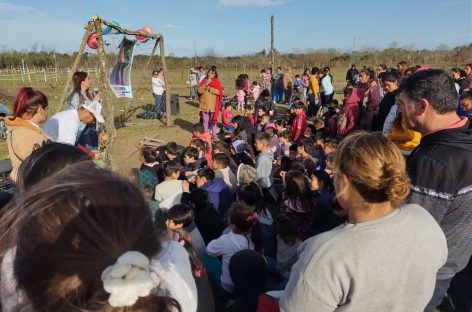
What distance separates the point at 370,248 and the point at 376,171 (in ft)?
0.95

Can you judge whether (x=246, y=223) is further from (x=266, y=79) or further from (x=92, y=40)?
(x=266, y=79)

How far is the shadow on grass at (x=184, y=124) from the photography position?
11058mm

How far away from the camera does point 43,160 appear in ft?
5.71

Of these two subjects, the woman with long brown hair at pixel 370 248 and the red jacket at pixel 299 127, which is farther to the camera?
the red jacket at pixel 299 127

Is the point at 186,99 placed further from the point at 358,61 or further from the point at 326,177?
the point at 358,61

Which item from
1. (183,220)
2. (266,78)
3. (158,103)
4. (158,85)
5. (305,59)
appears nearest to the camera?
(183,220)

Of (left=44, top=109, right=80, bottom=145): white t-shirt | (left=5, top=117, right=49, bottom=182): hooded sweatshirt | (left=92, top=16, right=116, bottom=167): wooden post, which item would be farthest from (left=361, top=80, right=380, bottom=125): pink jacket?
(left=5, top=117, right=49, bottom=182): hooded sweatshirt

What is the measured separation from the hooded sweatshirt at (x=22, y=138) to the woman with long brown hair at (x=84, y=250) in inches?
90.9

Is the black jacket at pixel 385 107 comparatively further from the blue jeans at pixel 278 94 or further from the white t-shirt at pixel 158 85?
the blue jeans at pixel 278 94

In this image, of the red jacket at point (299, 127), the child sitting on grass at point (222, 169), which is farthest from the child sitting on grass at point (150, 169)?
the red jacket at point (299, 127)

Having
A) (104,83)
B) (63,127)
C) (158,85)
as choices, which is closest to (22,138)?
(63,127)

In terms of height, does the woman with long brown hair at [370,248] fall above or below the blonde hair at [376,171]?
below

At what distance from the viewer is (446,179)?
5.77ft

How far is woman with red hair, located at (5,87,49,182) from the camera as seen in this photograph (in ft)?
9.75
